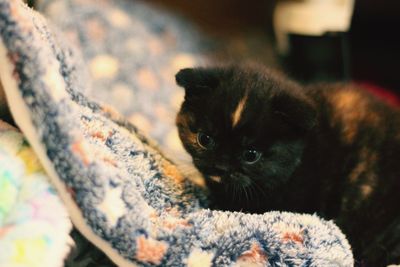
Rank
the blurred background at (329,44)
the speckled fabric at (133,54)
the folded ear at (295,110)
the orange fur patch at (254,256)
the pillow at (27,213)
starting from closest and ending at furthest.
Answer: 1. the pillow at (27,213)
2. the orange fur patch at (254,256)
3. the folded ear at (295,110)
4. the speckled fabric at (133,54)
5. the blurred background at (329,44)

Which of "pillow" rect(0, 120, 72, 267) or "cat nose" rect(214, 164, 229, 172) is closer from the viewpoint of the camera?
"pillow" rect(0, 120, 72, 267)

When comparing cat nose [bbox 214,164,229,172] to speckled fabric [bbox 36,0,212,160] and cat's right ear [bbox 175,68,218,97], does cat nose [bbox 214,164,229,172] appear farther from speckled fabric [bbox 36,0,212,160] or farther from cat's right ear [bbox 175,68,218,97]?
speckled fabric [bbox 36,0,212,160]

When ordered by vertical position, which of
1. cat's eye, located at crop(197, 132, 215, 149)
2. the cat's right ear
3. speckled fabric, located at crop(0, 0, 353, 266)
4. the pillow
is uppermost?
the cat's right ear

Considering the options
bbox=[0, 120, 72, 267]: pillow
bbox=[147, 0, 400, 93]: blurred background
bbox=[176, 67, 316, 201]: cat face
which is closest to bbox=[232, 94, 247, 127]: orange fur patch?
bbox=[176, 67, 316, 201]: cat face

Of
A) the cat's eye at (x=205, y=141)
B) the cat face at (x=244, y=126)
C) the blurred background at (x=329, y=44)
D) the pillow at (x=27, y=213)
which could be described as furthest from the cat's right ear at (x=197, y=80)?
the blurred background at (x=329, y=44)

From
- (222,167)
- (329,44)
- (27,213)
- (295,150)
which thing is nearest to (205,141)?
(222,167)

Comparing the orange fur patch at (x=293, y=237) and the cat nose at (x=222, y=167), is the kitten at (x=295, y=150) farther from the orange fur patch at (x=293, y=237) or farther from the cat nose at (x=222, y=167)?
the orange fur patch at (x=293, y=237)
